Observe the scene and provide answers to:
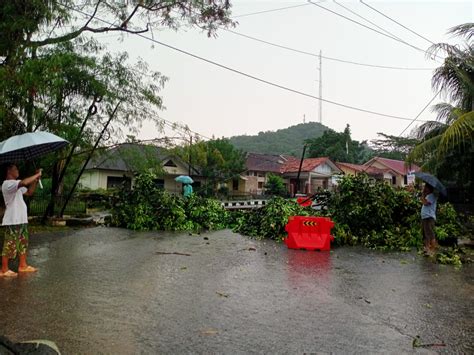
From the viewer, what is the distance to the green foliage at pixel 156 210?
13.4 m

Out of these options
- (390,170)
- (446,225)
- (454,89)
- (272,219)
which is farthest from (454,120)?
(390,170)

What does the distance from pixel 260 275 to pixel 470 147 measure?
34.5 ft

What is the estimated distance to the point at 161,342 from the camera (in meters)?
3.53

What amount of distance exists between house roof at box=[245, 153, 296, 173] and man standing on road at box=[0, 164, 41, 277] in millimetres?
41693

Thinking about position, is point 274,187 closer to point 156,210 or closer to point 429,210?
point 156,210

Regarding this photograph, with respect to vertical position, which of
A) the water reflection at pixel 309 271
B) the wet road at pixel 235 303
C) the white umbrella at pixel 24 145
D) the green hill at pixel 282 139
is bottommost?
the water reflection at pixel 309 271

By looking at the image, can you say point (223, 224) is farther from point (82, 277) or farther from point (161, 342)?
point (161, 342)

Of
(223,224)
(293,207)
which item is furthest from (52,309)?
(223,224)

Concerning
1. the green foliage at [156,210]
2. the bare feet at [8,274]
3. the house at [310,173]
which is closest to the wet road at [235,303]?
the bare feet at [8,274]

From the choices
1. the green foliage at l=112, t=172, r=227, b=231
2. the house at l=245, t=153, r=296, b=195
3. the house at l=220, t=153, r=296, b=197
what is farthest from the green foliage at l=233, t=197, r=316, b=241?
the house at l=245, t=153, r=296, b=195

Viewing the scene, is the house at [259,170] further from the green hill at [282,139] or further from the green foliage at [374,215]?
the green foliage at [374,215]

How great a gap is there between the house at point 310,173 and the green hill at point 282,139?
19.9 metres

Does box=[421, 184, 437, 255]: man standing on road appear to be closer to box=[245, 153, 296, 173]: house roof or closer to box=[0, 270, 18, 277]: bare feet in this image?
box=[0, 270, 18, 277]: bare feet

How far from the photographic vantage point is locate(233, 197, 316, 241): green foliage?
37.3ft
